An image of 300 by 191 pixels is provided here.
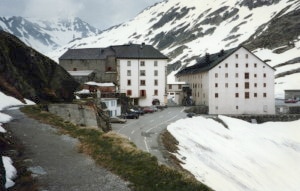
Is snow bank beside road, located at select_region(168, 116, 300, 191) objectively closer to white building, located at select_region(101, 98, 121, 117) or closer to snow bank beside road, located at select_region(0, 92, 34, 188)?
white building, located at select_region(101, 98, 121, 117)

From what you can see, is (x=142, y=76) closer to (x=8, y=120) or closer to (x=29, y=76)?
(x=29, y=76)

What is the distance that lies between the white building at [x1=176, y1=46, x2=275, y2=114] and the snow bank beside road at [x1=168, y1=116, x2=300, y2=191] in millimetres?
13275

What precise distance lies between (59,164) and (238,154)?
34.5 meters

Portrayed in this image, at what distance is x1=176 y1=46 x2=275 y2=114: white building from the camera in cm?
9231

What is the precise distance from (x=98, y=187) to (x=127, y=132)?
33.1 meters

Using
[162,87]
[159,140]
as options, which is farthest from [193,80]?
[159,140]

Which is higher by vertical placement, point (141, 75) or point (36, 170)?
point (141, 75)

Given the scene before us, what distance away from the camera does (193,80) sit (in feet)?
356

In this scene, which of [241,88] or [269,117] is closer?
[269,117]

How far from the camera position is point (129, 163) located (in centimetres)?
2462

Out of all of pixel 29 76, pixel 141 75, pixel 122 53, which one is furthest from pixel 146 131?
pixel 122 53

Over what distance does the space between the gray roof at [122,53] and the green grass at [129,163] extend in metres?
63.1

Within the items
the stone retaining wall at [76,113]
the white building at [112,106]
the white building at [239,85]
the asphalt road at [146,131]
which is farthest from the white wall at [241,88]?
the stone retaining wall at [76,113]

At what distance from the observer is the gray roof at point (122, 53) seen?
97938 mm
